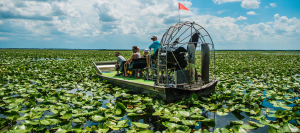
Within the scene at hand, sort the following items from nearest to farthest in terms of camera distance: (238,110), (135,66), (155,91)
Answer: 1. (238,110)
2. (155,91)
3. (135,66)

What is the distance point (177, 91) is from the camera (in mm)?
4453

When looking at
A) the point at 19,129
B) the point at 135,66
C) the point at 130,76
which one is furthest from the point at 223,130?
the point at 130,76

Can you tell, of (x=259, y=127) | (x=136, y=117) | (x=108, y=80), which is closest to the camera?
(x=259, y=127)

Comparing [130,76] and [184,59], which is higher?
[184,59]

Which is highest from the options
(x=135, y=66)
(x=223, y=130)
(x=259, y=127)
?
(x=135, y=66)

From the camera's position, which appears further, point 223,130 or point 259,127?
point 259,127

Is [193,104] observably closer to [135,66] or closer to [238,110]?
[238,110]

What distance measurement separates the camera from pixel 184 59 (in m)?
4.89

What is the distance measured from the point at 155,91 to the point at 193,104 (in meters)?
0.98

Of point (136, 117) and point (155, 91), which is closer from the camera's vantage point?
point (136, 117)

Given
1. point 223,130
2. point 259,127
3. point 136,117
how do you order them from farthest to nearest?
1. point 136,117
2. point 259,127
3. point 223,130

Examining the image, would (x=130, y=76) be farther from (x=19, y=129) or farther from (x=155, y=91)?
(x=19, y=129)

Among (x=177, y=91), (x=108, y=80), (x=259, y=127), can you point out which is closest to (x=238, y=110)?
(x=259, y=127)

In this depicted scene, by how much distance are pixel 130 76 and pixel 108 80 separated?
2.65 feet
